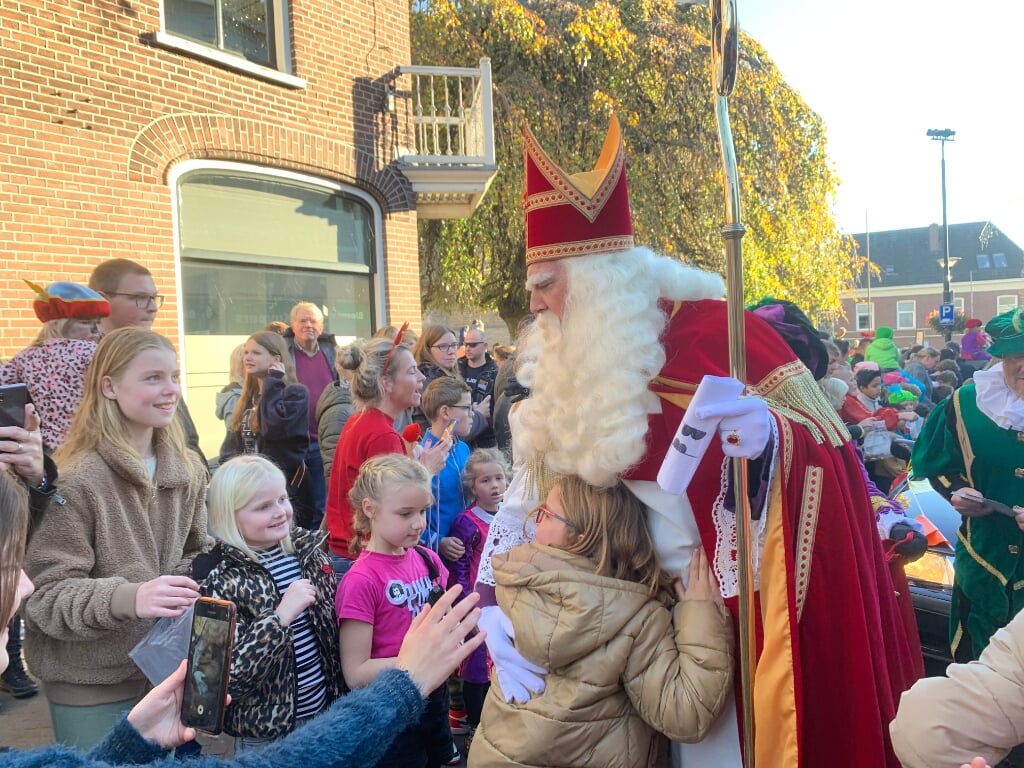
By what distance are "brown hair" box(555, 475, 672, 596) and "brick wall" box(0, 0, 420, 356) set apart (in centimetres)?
521

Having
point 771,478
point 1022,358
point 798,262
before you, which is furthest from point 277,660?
point 798,262

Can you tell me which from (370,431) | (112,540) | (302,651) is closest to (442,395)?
(370,431)

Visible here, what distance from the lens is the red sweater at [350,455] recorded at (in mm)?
3752

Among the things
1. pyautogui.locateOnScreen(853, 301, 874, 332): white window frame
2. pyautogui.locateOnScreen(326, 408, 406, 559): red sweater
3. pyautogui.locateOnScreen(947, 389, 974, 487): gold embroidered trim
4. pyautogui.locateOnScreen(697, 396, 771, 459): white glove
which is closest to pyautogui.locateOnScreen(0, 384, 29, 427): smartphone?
pyautogui.locateOnScreen(326, 408, 406, 559): red sweater

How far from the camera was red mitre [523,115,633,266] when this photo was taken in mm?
2279

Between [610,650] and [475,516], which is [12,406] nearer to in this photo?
[610,650]

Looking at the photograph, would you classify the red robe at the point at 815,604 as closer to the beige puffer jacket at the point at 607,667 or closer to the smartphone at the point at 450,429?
the beige puffer jacket at the point at 607,667

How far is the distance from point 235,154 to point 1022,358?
6404 mm

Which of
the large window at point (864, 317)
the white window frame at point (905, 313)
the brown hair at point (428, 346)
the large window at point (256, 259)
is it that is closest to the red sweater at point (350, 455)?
the brown hair at point (428, 346)

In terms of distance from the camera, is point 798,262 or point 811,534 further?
point 798,262

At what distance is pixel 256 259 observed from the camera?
303 inches

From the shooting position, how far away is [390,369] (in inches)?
157

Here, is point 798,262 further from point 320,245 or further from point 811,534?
point 811,534

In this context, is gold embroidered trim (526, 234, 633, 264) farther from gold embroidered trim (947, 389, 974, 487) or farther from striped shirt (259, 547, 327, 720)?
gold embroidered trim (947, 389, 974, 487)
